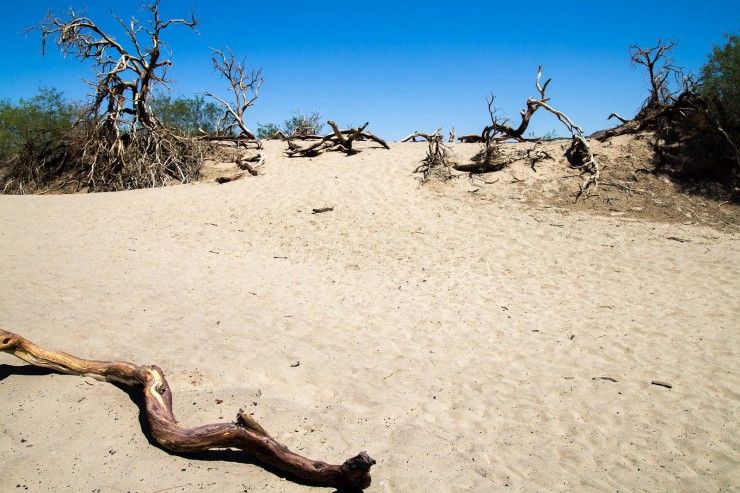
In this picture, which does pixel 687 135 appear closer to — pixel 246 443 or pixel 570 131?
pixel 570 131

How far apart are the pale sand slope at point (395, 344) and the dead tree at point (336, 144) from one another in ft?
17.2

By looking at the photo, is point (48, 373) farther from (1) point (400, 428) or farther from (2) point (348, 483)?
(1) point (400, 428)

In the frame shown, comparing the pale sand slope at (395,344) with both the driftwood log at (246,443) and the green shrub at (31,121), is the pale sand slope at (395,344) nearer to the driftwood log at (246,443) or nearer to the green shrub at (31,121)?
the driftwood log at (246,443)

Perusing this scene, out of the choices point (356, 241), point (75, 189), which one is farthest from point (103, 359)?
point (75, 189)

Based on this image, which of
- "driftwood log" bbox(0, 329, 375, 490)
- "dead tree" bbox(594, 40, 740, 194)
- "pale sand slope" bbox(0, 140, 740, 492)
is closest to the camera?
"driftwood log" bbox(0, 329, 375, 490)

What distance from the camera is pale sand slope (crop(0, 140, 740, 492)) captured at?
273 centimetres

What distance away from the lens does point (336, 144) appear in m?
14.0

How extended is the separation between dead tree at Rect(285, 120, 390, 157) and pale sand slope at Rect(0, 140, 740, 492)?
525 centimetres

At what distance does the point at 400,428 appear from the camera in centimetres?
313

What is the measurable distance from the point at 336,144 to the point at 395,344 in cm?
1063

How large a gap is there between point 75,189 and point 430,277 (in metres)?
11.1

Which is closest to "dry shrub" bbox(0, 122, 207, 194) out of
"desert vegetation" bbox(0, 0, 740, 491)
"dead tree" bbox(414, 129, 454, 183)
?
"desert vegetation" bbox(0, 0, 740, 491)

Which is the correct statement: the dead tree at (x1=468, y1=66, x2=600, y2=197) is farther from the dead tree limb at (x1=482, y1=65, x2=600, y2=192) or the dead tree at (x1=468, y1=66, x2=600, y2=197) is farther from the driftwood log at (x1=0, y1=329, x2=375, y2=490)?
the driftwood log at (x1=0, y1=329, x2=375, y2=490)

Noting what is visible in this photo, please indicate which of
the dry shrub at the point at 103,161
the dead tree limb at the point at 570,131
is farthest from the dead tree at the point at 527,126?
the dry shrub at the point at 103,161
